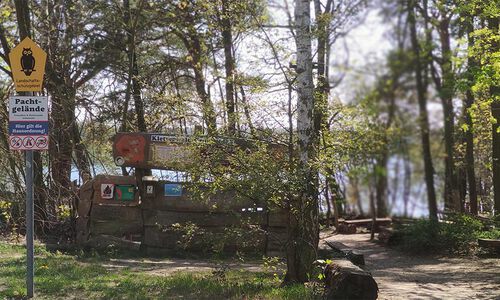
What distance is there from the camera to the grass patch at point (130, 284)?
7.78 m

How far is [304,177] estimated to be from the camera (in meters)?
8.05

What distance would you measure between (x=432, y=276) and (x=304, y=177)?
189 inches

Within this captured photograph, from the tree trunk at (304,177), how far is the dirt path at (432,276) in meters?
1.42

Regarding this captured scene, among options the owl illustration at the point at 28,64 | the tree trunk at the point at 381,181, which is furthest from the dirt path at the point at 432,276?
the owl illustration at the point at 28,64

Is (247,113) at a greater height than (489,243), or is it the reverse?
(247,113)

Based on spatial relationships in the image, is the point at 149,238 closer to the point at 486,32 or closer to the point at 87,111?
the point at 87,111

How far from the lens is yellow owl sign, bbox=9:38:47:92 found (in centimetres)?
770

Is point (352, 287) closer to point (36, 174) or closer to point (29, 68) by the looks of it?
point (29, 68)

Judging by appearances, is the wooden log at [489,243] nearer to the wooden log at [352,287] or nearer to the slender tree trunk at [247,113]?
the wooden log at [352,287]

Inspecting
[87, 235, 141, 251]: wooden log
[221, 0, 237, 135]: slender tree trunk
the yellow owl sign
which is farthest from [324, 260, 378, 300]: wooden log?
[87, 235, 141, 251]: wooden log

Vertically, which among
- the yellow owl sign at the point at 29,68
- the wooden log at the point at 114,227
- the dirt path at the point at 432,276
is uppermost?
the yellow owl sign at the point at 29,68

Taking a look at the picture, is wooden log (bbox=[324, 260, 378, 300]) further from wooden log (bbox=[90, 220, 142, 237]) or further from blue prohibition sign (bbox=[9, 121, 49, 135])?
wooden log (bbox=[90, 220, 142, 237])

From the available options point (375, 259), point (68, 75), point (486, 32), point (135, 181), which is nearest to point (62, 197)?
point (135, 181)

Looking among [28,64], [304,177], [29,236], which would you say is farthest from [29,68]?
[304,177]
